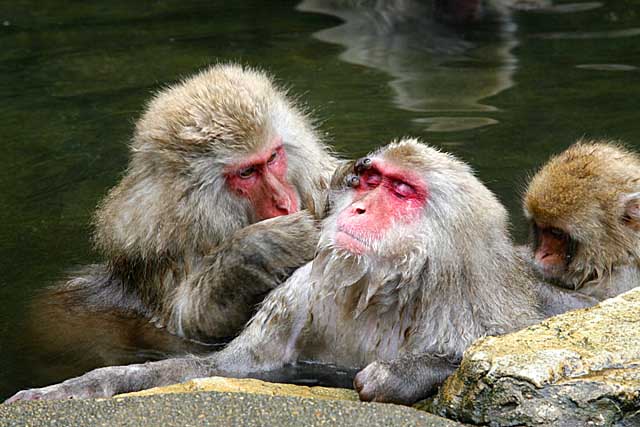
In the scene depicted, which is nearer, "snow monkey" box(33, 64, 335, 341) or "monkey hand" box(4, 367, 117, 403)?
"monkey hand" box(4, 367, 117, 403)

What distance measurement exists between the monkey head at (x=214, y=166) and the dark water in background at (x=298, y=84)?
1.02 metres

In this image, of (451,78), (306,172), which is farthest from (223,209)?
(451,78)

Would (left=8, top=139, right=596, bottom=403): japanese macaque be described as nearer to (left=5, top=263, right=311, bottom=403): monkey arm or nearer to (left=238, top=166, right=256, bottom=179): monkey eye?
(left=5, top=263, right=311, bottom=403): monkey arm

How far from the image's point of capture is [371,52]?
1130 centimetres

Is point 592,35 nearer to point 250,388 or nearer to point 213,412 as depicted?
point 250,388

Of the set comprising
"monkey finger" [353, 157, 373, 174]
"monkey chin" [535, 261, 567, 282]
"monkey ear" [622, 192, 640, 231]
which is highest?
"monkey finger" [353, 157, 373, 174]

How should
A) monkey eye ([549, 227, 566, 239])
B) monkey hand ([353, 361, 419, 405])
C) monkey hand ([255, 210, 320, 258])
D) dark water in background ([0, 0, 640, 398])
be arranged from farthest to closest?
dark water in background ([0, 0, 640, 398]) < monkey eye ([549, 227, 566, 239]) < monkey hand ([255, 210, 320, 258]) < monkey hand ([353, 361, 419, 405])

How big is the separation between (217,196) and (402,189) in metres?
1.36

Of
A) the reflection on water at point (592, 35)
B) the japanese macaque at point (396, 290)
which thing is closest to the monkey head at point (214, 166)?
the japanese macaque at point (396, 290)

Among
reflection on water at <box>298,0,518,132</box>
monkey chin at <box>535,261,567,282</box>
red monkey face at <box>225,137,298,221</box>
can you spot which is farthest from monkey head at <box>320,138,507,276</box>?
reflection on water at <box>298,0,518,132</box>

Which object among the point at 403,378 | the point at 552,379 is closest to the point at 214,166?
the point at 403,378

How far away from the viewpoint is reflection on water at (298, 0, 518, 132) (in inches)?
382

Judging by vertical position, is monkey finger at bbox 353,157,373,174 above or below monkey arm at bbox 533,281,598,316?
above

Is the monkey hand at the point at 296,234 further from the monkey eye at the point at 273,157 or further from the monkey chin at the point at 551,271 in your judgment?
the monkey chin at the point at 551,271
